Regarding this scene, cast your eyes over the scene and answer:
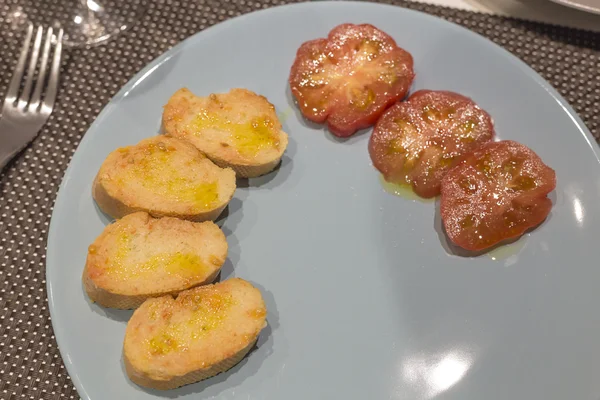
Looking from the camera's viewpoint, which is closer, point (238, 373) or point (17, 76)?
point (238, 373)

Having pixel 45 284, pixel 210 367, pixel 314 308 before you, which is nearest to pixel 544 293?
pixel 314 308

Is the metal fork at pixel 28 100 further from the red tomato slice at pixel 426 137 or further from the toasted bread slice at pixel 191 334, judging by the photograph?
the red tomato slice at pixel 426 137

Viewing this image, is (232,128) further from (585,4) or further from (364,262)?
(585,4)

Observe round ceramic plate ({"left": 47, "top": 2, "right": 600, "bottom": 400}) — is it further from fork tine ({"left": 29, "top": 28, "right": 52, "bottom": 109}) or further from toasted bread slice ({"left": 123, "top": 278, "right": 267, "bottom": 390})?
fork tine ({"left": 29, "top": 28, "right": 52, "bottom": 109})

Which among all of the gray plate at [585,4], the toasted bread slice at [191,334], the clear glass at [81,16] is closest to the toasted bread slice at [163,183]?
the toasted bread slice at [191,334]

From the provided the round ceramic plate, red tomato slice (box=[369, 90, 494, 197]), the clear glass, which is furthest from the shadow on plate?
the clear glass

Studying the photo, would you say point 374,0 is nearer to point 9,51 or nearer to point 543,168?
point 543,168

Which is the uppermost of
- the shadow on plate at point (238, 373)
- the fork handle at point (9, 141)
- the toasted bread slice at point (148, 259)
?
the fork handle at point (9, 141)

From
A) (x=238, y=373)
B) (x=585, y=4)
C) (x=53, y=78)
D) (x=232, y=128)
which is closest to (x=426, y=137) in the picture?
(x=232, y=128)
